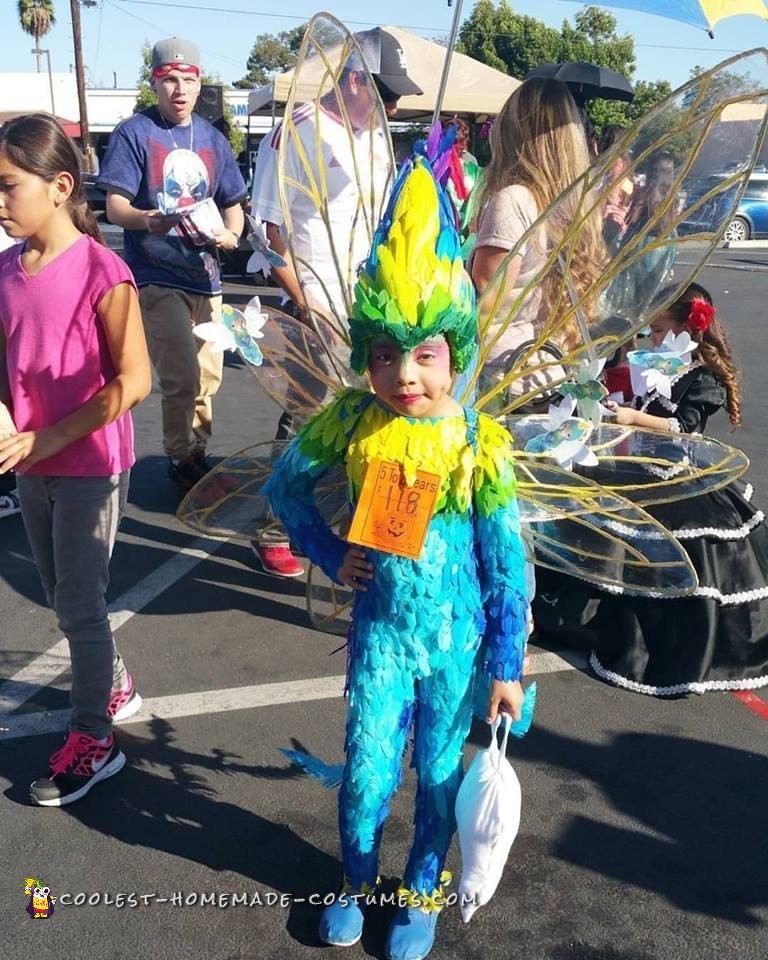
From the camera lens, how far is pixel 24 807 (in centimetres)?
280

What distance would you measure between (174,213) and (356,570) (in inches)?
115

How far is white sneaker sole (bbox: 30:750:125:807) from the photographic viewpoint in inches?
110

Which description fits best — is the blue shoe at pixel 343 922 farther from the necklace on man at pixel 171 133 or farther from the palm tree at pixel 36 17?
the palm tree at pixel 36 17

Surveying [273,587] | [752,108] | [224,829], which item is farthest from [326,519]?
[273,587]

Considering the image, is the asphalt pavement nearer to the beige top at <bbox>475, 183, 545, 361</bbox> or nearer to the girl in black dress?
the girl in black dress

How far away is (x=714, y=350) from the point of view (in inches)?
151

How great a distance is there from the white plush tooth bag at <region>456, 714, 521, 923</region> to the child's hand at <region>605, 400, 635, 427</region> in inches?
54.3

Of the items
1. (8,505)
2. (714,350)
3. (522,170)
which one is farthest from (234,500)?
(8,505)

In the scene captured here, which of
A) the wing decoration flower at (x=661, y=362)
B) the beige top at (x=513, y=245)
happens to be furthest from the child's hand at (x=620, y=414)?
the beige top at (x=513, y=245)

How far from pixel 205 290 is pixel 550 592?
2469 millimetres

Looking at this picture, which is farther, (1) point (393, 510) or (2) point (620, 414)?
(2) point (620, 414)

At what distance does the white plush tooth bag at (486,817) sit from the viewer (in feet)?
6.80

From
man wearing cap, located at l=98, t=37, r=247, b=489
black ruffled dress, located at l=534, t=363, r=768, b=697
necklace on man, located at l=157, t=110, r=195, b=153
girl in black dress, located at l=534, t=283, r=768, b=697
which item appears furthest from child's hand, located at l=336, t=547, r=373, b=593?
necklace on man, located at l=157, t=110, r=195, b=153

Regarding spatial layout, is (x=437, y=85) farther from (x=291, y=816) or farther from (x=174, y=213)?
(x=291, y=816)
